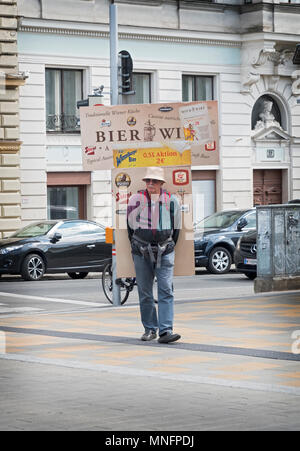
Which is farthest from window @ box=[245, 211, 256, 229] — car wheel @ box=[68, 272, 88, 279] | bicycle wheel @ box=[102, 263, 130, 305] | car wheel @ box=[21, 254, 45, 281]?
bicycle wheel @ box=[102, 263, 130, 305]

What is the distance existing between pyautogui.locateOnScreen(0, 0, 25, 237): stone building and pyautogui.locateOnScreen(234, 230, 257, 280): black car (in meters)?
8.68

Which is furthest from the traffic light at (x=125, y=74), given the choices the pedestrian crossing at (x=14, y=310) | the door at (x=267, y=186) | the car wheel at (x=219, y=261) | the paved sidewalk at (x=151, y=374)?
the door at (x=267, y=186)

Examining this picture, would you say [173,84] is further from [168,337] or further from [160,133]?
[168,337]

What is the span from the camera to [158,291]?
38.3 ft

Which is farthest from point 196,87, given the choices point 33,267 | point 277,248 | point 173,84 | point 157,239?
point 157,239

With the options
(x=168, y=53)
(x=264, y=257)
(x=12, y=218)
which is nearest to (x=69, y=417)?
(x=264, y=257)

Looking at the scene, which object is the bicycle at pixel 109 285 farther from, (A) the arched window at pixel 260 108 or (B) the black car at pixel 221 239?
(A) the arched window at pixel 260 108

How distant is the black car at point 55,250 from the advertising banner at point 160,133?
10892mm

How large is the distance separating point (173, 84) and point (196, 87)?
118 centimetres

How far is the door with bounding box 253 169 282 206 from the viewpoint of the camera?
36.4 meters

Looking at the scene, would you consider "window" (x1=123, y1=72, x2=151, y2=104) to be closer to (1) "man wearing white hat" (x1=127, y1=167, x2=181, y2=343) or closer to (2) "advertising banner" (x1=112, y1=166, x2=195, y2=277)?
(2) "advertising banner" (x1=112, y1=166, x2=195, y2=277)

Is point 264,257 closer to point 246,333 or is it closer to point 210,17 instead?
point 246,333

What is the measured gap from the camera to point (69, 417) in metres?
7.39
